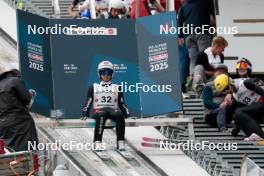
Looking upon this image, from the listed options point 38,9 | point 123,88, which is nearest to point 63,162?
point 123,88

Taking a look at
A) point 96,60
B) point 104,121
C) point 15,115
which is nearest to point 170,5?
point 96,60

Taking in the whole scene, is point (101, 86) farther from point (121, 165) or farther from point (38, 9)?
point (38, 9)

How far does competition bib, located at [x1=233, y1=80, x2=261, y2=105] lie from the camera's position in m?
26.2

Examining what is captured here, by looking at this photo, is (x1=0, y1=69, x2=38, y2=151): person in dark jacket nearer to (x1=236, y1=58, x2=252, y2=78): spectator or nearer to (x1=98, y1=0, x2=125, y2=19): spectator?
(x1=236, y1=58, x2=252, y2=78): spectator

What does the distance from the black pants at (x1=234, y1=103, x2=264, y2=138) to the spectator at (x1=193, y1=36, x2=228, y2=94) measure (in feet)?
5.11

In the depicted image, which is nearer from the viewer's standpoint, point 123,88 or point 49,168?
point 49,168

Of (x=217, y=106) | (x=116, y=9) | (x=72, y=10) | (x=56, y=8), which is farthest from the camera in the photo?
(x=72, y=10)

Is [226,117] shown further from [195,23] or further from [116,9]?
[116,9]

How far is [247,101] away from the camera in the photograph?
2628cm

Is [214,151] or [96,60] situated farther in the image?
[96,60]

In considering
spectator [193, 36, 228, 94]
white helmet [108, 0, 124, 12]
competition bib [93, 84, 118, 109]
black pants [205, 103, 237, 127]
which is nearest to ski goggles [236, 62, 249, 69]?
black pants [205, 103, 237, 127]

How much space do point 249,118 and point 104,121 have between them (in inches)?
94.2

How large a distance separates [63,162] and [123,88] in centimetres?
255

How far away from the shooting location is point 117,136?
2538cm
